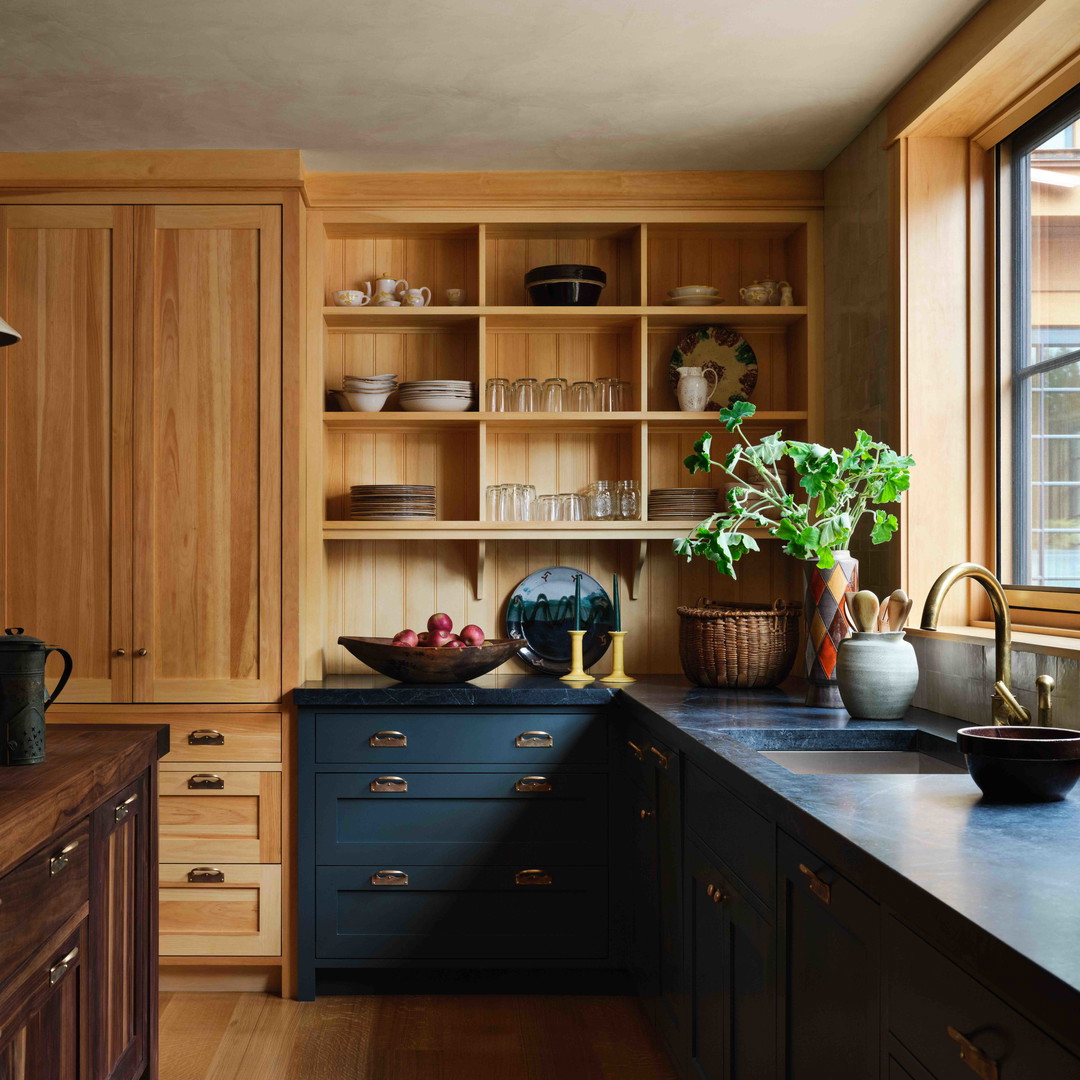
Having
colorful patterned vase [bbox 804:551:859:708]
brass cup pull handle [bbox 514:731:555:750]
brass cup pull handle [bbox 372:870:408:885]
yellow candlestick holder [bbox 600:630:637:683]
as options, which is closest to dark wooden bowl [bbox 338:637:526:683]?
brass cup pull handle [bbox 514:731:555:750]

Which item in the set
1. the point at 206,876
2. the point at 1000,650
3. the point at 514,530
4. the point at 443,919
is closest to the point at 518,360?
the point at 514,530

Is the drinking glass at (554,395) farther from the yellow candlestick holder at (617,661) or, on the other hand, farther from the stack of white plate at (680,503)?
the yellow candlestick holder at (617,661)

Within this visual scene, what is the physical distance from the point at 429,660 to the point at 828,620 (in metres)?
1.18

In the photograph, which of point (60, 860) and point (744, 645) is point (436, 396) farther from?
point (60, 860)

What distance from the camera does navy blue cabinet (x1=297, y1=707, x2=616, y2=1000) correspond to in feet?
10.2

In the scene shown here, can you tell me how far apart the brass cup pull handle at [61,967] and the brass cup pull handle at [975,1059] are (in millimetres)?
1399

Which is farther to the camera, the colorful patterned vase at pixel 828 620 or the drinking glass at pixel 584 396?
the drinking glass at pixel 584 396

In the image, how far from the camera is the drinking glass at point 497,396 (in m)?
3.41

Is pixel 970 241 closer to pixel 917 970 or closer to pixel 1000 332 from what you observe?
pixel 1000 332

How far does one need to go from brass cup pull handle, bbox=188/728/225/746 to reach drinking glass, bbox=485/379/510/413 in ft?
4.36

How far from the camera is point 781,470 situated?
359 cm

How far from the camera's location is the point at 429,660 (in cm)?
316

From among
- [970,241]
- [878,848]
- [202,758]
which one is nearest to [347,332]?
[202,758]

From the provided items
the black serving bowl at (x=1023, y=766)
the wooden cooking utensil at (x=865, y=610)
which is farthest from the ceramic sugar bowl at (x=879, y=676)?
the black serving bowl at (x=1023, y=766)
